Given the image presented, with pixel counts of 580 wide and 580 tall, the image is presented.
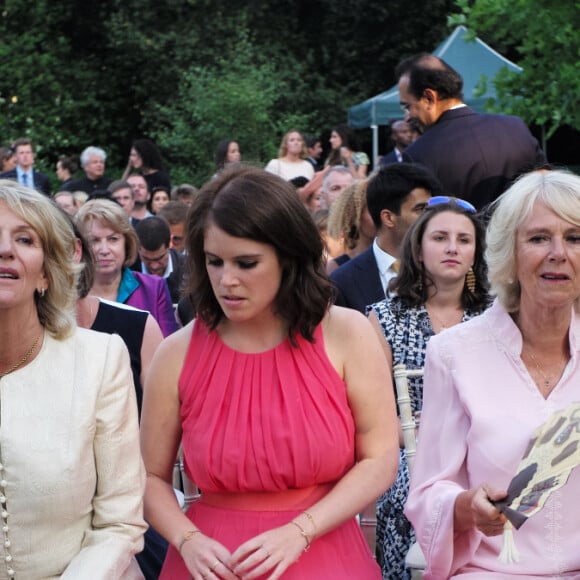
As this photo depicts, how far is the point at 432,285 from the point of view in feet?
15.8

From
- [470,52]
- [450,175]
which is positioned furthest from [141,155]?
[450,175]

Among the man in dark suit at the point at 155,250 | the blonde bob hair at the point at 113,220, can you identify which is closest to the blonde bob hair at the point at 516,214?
the blonde bob hair at the point at 113,220

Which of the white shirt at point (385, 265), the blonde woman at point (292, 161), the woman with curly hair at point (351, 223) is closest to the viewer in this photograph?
the white shirt at point (385, 265)

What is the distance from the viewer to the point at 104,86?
24031 mm

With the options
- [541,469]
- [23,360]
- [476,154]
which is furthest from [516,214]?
[476,154]

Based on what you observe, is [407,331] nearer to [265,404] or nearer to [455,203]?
[455,203]

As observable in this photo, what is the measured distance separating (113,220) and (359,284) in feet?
4.38

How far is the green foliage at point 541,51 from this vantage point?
31.2 ft

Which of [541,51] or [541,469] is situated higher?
[541,51]

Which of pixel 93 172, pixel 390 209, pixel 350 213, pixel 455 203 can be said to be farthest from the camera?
pixel 93 172

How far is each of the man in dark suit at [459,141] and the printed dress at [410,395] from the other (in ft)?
4.25

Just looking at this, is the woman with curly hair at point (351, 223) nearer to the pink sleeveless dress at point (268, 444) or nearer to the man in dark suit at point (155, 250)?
the man in dark suit at point (155, 250)

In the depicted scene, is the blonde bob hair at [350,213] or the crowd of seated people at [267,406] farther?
the blonde bob hair at [350,213]

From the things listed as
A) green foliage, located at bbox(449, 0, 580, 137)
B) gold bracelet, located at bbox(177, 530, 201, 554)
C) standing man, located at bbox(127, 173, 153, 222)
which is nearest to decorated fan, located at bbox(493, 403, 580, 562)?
gold bracelet, located at bbox(177, 530, 201, 554)
